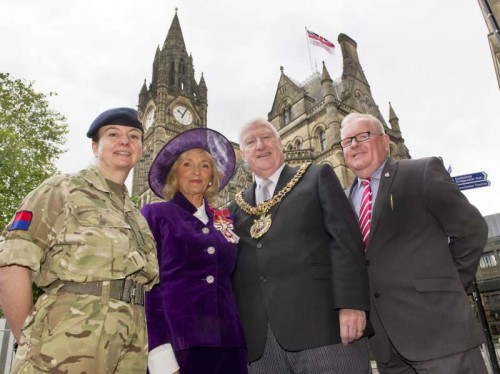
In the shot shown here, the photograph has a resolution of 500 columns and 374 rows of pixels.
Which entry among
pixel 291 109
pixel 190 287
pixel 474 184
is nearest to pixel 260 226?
pixel 190 287

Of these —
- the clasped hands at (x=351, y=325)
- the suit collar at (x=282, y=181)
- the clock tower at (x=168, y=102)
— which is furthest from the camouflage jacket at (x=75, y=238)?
the clock tower at (x=168, y=102)

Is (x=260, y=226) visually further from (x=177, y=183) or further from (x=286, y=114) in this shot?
(x=286, y=114)

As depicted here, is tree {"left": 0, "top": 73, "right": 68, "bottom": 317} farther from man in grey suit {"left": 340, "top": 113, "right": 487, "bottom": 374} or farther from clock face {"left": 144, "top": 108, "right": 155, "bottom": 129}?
clock face {"left": 144, "top": 108, "right": 155, "bottom": 129}

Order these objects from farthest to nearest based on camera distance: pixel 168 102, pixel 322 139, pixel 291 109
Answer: pixel 168 102
pixel 291 109
pixel 322 139

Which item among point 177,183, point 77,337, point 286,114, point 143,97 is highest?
point 143,97

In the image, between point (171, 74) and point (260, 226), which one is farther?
point (171, 74)

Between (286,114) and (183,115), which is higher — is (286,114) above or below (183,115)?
below

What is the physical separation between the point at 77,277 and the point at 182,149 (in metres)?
1.63

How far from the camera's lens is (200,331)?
2.49 m

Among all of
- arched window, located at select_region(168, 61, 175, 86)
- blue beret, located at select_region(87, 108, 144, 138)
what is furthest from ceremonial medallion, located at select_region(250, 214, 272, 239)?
arched window, located at select_region(168, 61, 175, 86)

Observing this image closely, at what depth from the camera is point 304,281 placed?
256cm

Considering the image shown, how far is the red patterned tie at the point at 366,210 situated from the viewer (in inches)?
123

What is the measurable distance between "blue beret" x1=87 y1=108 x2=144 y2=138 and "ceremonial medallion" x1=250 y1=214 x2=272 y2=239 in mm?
1310

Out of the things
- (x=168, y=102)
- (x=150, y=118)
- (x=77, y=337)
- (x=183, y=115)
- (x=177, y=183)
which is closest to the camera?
(x=77, y=337)
